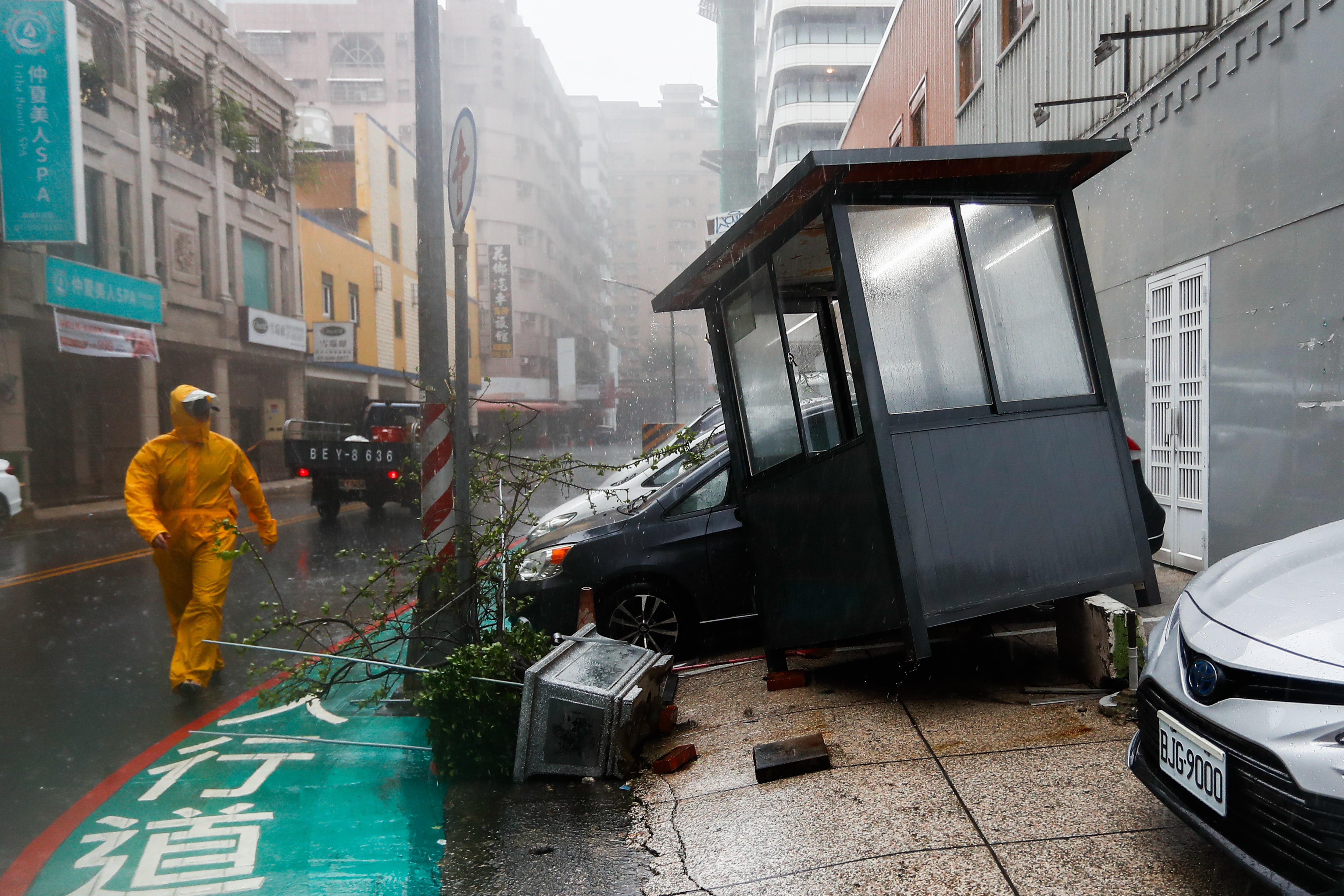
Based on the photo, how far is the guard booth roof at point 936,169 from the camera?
4520 mm

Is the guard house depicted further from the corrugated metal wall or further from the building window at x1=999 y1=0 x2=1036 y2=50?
the building window at x1=999 y1=0 x2=1036 y2=50

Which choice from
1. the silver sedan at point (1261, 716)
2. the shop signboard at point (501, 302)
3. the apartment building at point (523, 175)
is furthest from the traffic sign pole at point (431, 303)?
the apartment building at point (523, 175)

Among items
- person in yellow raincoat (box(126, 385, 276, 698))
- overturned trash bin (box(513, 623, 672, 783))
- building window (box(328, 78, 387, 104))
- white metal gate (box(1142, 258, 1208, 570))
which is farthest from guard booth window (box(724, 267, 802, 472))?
building window (box(328, 78, 387, 104))

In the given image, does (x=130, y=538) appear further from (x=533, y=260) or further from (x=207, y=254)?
(x=533, y=260)

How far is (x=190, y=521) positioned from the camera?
20.9 ft

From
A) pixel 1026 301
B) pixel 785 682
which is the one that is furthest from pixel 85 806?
pixel 1026 301

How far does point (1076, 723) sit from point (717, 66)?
79.4 m

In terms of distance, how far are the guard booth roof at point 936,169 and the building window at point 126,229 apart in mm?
21718


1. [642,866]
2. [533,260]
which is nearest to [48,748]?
[642,866]

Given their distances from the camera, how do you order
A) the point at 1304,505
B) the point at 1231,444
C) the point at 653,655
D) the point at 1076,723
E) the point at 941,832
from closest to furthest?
the point at 941,832
the point at 1076,723
the point at 653,655
the point at 1304,505
the point at 1231,444

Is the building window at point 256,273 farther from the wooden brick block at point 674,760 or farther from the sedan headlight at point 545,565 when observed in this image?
the wooden brick block at point 674,760

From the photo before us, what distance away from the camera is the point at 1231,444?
738 centimetres

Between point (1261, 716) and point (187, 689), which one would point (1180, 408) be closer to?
point (1261, 716)

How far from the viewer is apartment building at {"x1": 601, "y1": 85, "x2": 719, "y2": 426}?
130 m
